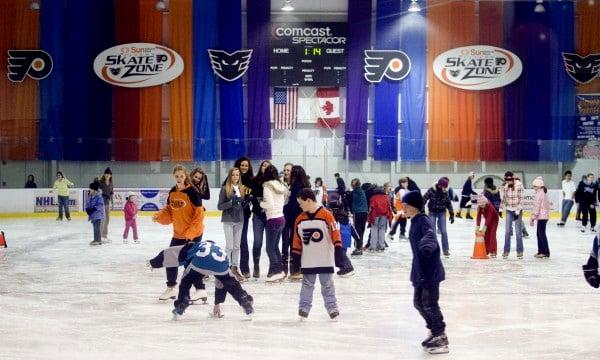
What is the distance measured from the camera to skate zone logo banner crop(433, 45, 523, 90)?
1314 inches

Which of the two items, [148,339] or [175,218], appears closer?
[148,339]

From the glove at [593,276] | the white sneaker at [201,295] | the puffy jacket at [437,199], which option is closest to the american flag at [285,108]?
the puffy jacket at [437,199]

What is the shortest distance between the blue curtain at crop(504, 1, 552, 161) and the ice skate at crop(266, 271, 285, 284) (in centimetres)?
2187

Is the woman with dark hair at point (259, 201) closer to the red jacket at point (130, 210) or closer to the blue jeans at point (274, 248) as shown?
the blue jeans at point (274, 248)

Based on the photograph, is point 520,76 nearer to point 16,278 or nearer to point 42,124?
point 42,124

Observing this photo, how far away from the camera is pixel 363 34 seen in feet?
109

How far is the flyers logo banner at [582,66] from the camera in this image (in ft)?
108

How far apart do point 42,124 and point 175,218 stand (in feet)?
77.0

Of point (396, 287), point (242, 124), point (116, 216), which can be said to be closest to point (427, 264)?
point (396, 287)

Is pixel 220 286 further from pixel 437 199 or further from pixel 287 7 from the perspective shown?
pixel 287 7

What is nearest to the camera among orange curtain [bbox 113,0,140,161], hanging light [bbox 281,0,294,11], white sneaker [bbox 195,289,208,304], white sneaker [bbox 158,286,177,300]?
white sneaker [bbox 195,289,208,304]

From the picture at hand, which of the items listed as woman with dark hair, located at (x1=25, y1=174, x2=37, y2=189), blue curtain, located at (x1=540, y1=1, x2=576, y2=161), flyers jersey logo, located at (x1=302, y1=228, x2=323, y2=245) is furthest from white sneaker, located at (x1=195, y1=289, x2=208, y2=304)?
blue curtain, located at (x1=540, y1=1, x2=576, y2=161)

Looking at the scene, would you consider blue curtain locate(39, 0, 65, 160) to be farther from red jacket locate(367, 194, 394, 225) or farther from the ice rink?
red jacket locate(367, 194, 394, 225)

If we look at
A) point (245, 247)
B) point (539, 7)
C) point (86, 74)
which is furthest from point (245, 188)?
point (539, 7)
